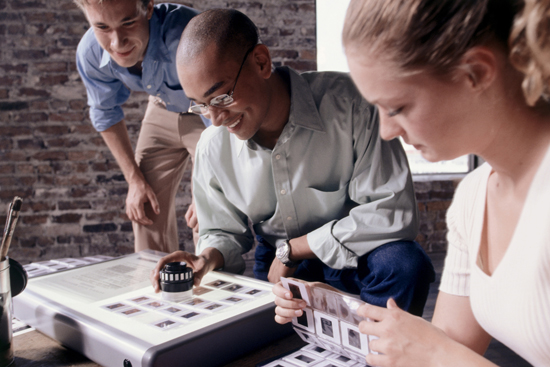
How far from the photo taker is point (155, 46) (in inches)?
69.6

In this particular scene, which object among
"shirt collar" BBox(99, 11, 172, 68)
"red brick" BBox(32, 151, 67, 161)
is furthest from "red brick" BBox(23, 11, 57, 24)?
"shirt collar" BBox(99, 11, 172, 68)

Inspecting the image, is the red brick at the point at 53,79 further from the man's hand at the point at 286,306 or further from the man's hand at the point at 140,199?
the man's hand at the point at 286,306

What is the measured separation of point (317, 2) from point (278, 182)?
8.32 feet

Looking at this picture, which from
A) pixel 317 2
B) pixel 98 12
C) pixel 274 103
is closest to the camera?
pixel 274 103

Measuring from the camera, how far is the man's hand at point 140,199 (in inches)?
80.3

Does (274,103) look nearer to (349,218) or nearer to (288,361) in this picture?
(349,218)

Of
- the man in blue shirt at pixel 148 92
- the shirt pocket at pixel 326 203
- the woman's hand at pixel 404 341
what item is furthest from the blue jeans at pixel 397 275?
the man in blue shirt at pixel 148 92

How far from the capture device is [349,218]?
1.29 metres

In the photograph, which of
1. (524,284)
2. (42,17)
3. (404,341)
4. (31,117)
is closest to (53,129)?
(31,117)

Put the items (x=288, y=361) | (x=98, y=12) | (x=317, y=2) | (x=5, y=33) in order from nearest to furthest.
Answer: (x=288, y=361) → (x=98, y=12) → (x=5, y=33) → (x=317, y=2)

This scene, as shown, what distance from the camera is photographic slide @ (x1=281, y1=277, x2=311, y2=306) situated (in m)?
0.79

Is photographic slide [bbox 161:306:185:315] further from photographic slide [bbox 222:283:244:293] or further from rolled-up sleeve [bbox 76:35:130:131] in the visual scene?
rolled-up sleeve [bbox 76:35:130:131]

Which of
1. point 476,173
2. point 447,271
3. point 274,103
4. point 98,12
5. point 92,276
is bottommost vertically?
point 92,276

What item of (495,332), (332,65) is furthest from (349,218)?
(332,65)
